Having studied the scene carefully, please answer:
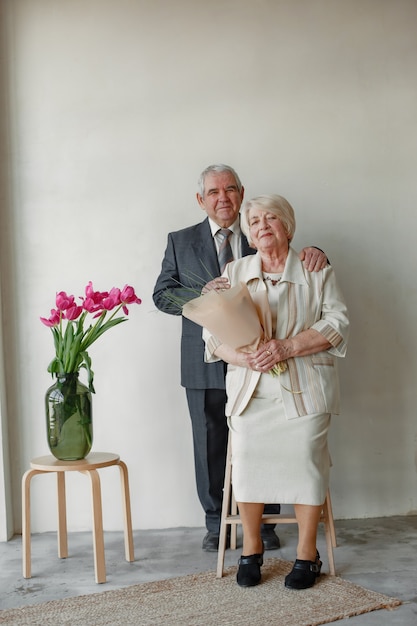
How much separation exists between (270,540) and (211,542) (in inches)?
11.1

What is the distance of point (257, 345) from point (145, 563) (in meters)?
1.20

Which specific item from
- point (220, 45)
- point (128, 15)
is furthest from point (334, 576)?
point (128, 15)

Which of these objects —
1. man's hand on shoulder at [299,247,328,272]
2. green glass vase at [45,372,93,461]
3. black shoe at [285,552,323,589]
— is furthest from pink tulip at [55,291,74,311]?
black shoe at [285,552,323,589]

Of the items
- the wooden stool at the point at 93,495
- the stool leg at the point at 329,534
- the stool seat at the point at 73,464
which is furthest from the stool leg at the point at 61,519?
the stool leg at the point at 329,534

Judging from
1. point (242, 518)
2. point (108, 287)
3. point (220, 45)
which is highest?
point (220, 45)

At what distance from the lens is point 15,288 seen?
410 centimetres

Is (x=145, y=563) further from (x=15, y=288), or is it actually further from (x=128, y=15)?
(x=128, y=15)

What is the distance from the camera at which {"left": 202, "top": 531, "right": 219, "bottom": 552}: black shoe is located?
359 centimetres

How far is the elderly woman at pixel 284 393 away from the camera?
9.88 ft

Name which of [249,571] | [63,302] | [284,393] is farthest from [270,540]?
[63,302]

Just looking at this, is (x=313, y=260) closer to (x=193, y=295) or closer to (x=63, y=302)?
(x=193, y=295)

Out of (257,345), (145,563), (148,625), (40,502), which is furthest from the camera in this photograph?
(40,502)

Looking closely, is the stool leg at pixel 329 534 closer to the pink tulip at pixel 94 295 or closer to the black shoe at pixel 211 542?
the black shoe at pixel 211 542

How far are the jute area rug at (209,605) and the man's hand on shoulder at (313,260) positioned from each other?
1277 millimetres
